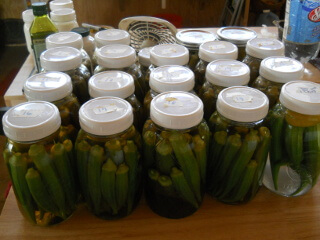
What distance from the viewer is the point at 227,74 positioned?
2.04ft

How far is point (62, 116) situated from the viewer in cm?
59

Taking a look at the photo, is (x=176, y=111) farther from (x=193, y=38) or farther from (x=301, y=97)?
(x=193, y=38)

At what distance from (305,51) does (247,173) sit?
74 cm

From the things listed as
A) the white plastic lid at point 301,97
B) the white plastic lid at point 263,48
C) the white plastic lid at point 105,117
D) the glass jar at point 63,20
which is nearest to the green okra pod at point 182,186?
the white plastic lid at point 105,117

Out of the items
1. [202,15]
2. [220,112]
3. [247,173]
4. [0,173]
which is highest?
[220,112]

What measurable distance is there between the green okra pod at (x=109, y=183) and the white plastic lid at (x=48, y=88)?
152mm

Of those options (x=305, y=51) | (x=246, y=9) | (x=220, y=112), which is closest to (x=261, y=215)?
(x=220, y=112)

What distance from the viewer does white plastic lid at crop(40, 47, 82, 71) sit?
0.65 m

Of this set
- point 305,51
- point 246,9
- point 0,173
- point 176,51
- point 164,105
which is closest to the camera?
point 164,105

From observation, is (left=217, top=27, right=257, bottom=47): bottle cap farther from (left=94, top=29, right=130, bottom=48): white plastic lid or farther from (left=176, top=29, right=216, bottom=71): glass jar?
(left=94, top=29, right=130, bottom=48): white plastic lid

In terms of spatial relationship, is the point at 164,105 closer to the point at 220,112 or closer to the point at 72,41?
the point at 220,112

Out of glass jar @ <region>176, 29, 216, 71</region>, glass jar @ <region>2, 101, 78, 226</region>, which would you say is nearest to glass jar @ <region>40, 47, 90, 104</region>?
glass jar @ <region>2, 101, 78, 226</region>

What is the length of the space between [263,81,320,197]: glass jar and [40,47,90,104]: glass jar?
1.25 feet

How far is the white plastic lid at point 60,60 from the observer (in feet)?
2.12
